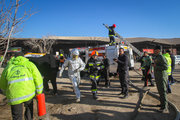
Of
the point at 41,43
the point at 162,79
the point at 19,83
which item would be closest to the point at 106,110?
the point at 162,79

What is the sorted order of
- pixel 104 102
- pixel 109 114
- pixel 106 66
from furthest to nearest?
1. pixel 106 66
2. pixel 104 102
3. pixel 109 114

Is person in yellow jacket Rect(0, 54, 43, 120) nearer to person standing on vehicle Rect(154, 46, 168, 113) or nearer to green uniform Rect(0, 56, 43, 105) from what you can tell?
green uniform Rect(0, 56, 43, 105)

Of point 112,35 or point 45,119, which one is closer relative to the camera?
point 45,119

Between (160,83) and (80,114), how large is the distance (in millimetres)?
2588

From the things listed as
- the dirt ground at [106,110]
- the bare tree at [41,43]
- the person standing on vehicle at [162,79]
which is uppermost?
the bare tree at [41,43]

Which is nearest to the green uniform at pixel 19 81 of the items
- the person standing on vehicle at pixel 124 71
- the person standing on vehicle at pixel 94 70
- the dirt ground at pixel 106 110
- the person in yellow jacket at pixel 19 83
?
the person in yellow jacket at pixel 19 83

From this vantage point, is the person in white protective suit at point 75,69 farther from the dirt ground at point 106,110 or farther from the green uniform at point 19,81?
the green uniform at point 19,81

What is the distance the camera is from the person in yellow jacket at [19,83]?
2.23 m

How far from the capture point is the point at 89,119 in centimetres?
329

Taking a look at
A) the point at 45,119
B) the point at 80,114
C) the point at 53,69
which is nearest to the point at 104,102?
the point at 80,114

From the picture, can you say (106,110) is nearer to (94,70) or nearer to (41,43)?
(94,70)

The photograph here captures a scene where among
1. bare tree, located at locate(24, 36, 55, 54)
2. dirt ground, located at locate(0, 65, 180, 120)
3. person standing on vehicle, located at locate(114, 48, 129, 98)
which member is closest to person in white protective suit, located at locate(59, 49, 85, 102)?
dirt ground, located at locate(0, 65, 180, 120)

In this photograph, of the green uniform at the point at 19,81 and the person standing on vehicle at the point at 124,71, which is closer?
the green uniform at the point at 19,81

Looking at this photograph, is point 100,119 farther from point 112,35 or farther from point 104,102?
point 112,35
